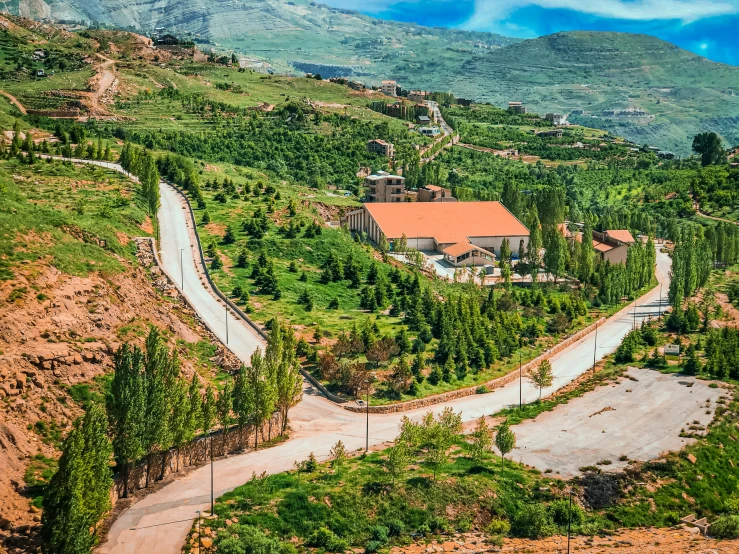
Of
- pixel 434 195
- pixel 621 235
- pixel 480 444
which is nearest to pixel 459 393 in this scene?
pixel 480 444

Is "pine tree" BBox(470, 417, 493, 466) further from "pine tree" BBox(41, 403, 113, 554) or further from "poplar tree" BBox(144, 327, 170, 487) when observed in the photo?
"pine tree" BBox(41, 403, 113, 554)

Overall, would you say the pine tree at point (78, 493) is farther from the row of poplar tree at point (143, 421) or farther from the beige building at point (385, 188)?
the beige building at point (385, 188)

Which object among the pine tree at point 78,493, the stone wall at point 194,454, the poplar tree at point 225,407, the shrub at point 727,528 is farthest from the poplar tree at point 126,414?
the shrub at point 727,528

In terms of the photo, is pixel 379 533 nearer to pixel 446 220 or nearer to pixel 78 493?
pixel 78 493

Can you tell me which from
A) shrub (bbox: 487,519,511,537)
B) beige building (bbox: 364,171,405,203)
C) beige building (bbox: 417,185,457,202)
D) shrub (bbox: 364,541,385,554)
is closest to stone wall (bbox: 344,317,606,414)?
shrub (bbox: 487,519,511,537)

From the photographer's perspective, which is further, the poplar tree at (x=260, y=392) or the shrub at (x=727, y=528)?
the poplar tree at (x=260, y=392)

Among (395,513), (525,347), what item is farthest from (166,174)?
(395,513)
